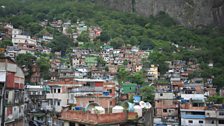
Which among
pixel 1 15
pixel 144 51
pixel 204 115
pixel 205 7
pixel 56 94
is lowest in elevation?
pixel 204 115

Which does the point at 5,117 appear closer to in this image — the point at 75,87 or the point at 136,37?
the point at 75,87

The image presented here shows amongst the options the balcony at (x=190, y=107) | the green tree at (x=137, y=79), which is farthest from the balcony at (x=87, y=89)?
the green tree at (x=137, y=79)

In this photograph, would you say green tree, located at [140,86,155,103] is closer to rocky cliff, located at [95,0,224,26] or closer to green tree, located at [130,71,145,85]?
green tree, located at [130,71,145,85]

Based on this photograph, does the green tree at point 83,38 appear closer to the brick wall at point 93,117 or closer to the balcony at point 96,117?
the balcony at point 96,117

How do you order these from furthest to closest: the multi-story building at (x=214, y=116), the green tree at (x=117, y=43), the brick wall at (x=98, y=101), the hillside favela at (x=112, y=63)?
the green tree at (x=117, y=43) → the multi-story building at (x=214, y=116) → the brick wall at (x=98, y=101) → the hillside favela at (x=112, y=63)

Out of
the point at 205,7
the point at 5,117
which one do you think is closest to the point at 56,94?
the point at 5,117

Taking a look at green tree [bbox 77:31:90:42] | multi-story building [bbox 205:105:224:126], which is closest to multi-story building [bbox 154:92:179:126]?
→ multi-story building [bbox 205:105:224:126]
